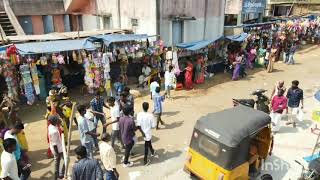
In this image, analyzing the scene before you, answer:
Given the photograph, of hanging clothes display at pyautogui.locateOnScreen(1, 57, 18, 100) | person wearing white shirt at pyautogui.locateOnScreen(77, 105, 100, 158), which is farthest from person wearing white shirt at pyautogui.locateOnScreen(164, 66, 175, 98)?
person wearing white shirt at pyautogui.locateOnScreen(77, 105, 100, 158)

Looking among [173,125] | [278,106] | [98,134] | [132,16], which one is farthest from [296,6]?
[98,134]

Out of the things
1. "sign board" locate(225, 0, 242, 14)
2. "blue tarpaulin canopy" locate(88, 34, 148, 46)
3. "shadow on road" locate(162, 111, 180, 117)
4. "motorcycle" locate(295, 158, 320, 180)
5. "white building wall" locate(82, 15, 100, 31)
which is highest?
"sign board" locate(225, 0, 242, 14)

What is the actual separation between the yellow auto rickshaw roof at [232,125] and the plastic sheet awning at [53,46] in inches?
269

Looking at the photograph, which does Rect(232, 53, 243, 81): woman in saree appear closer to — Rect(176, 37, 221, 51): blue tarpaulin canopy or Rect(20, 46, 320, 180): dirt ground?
Rect(20, 46, 320, 180): dirt ground

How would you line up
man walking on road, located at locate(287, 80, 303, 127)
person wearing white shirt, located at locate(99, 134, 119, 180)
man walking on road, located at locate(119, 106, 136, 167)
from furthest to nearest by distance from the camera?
man walking on road, located at locate(287, 80, 303, 127), man walking on road, located at locate(119, 106, 136, 167), person wearing white shirt, located at locate(99, 134, 119, 180)

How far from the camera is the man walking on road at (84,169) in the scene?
554cm

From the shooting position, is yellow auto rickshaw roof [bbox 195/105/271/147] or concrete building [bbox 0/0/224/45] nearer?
yellow auto rickshaw roof [bbox 195/105/271/147]

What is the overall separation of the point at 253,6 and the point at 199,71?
914cm

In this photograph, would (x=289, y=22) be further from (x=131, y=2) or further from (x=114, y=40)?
(x=114, y=40)

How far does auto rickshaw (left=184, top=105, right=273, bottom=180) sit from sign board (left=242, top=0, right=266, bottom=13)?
597 inches

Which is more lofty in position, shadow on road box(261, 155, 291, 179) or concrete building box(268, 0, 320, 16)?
concrete building box(268, 0, 320, 16)

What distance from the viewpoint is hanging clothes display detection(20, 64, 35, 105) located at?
11.4 metres

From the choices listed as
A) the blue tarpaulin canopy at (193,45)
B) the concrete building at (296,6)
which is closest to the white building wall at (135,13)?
the blue tarpaulin canopy at (193,45)

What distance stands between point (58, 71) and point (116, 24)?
6.16m
